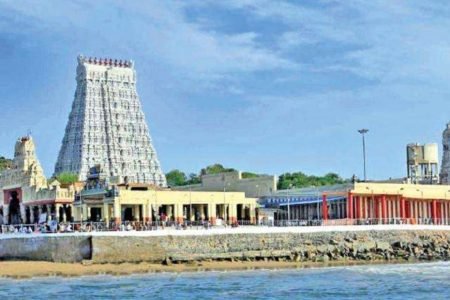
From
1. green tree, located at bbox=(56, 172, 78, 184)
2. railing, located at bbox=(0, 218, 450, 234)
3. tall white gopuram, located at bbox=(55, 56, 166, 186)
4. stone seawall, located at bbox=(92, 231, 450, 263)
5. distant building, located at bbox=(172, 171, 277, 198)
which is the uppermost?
tall white gopuram, located at bbox=(55, 56, 166, 186)

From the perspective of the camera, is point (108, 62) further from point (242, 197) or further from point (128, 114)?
point (242, 197)

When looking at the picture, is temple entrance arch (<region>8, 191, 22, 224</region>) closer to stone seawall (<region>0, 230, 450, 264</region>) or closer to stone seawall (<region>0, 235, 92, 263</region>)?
stone seawall (<region>0, 230, 450, 264</region>)

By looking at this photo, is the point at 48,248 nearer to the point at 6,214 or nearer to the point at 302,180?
the point at 6,214

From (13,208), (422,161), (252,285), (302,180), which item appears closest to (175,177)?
(302,180)

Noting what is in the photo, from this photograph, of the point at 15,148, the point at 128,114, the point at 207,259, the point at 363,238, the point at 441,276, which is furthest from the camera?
the point at 128,114

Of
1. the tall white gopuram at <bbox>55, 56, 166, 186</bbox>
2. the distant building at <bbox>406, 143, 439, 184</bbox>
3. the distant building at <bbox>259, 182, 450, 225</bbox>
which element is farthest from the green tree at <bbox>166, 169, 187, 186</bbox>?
the distant building at <bbox>259, 182, 450, 225</bbox>

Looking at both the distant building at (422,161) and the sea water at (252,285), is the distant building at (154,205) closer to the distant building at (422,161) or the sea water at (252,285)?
the sea water at (252,285)

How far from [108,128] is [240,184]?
3613 cm

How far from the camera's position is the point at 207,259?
63.0m

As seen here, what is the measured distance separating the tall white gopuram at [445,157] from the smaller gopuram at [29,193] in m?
47.5

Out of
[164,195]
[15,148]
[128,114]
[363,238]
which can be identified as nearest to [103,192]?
[164,195]

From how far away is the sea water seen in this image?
43969 mm

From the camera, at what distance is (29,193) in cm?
7825

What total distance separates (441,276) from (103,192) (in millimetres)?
28226
